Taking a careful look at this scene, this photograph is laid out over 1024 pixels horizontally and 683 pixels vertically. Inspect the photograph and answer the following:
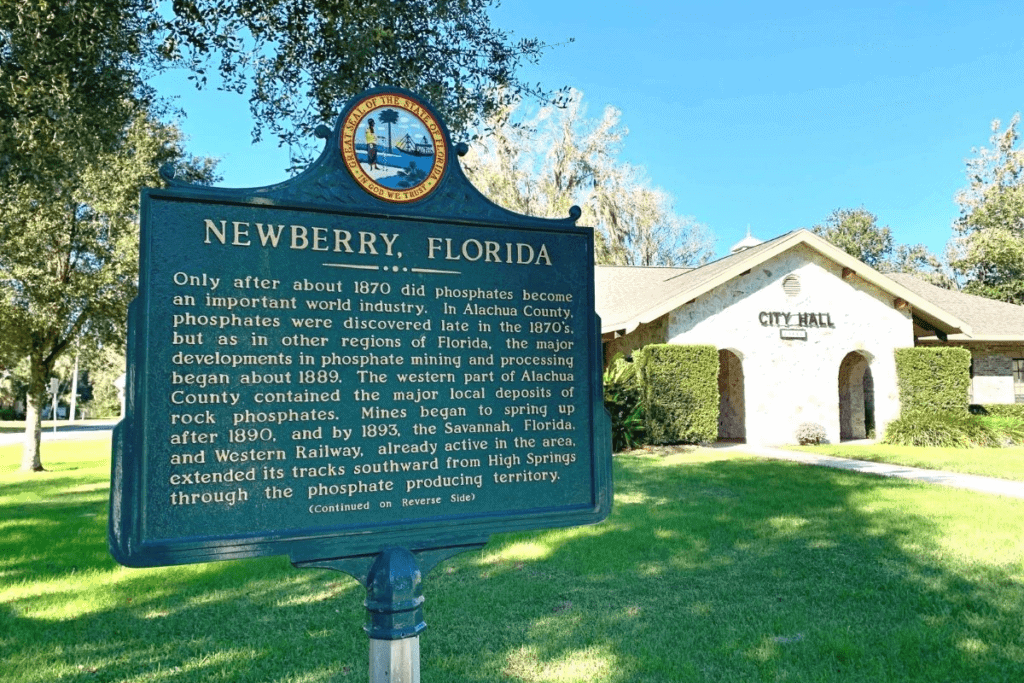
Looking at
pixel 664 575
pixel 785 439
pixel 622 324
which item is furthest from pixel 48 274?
pixel 785 439

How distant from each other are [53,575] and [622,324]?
14.9 meters

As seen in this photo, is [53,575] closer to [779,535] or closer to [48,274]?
[779,535]

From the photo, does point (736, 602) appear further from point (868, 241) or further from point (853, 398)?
point (868, 241)

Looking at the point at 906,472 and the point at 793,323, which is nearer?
the point at 906,472

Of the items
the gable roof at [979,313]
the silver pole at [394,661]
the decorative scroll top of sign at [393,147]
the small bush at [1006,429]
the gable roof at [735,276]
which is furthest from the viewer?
the gable roof at [979,313]

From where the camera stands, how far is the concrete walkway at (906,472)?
11.0m

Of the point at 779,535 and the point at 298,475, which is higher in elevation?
the point at 298,475

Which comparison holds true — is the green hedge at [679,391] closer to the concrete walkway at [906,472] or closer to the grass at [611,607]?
the concrete walkway at [906,472]

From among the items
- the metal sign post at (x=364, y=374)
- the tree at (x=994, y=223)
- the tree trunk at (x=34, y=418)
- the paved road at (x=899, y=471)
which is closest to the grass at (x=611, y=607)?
the metal sign post at (x=364, y=374)

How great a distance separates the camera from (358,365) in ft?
10.8

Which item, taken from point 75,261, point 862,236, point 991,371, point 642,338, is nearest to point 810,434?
point 642,338

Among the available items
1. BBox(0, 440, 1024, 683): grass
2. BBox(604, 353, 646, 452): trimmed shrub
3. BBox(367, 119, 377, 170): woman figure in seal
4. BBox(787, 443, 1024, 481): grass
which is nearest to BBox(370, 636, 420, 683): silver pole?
BBox(0, 440, 1024, 683): grass

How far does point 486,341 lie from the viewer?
3.53 metres

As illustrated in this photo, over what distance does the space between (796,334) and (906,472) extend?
727cm
